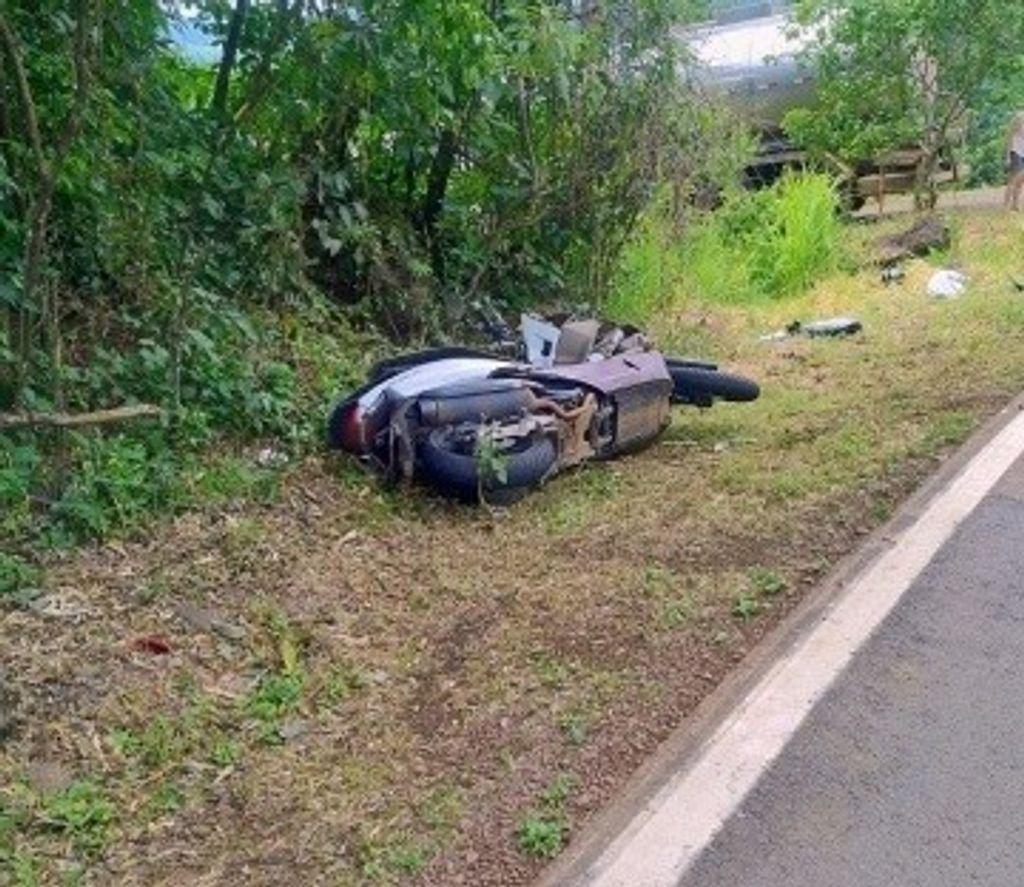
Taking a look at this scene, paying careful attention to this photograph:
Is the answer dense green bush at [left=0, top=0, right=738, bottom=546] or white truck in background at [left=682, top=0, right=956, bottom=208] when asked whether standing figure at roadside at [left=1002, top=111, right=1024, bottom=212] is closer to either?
white truck in background at [left=682, top=0, right=956, bottom=208]

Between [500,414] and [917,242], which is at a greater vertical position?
[500,414]

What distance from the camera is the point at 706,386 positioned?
5.42 metres

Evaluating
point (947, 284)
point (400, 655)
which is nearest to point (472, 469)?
point (400, 655)

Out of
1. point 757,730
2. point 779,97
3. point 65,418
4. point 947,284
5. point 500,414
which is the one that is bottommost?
point 947,284

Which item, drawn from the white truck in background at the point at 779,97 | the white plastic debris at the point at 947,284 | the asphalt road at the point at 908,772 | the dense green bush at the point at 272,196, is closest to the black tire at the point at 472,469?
the dense green bush at the point at 272,196

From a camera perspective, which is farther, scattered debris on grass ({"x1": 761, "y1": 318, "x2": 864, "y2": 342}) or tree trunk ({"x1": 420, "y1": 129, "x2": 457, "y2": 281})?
scattered debris on grass ({"x1": 761, "y1": 318, "x2": 864, "y2": 342})

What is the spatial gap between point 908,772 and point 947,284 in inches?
274

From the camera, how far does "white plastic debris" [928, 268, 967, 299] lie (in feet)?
Answer: 28.4

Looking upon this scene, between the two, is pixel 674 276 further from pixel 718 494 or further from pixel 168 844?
pixel 168 844

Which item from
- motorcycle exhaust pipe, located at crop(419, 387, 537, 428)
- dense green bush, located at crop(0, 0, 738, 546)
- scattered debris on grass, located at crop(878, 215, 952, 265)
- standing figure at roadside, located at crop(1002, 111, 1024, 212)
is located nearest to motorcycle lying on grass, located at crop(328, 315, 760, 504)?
motorcycle exhaust pipe, located at crop(419, 387, 537, 428)

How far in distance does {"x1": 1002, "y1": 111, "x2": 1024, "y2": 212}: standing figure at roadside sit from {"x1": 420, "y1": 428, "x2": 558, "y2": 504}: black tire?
31.8 ft

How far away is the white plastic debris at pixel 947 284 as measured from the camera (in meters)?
8.66

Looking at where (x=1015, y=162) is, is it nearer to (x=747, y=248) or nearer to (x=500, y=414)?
(x=747, y=248)

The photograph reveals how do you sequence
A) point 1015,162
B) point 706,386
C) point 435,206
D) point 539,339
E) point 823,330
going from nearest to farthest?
point 706,386, point 539,339, point 435,206, point 823,330, point 1015,162
